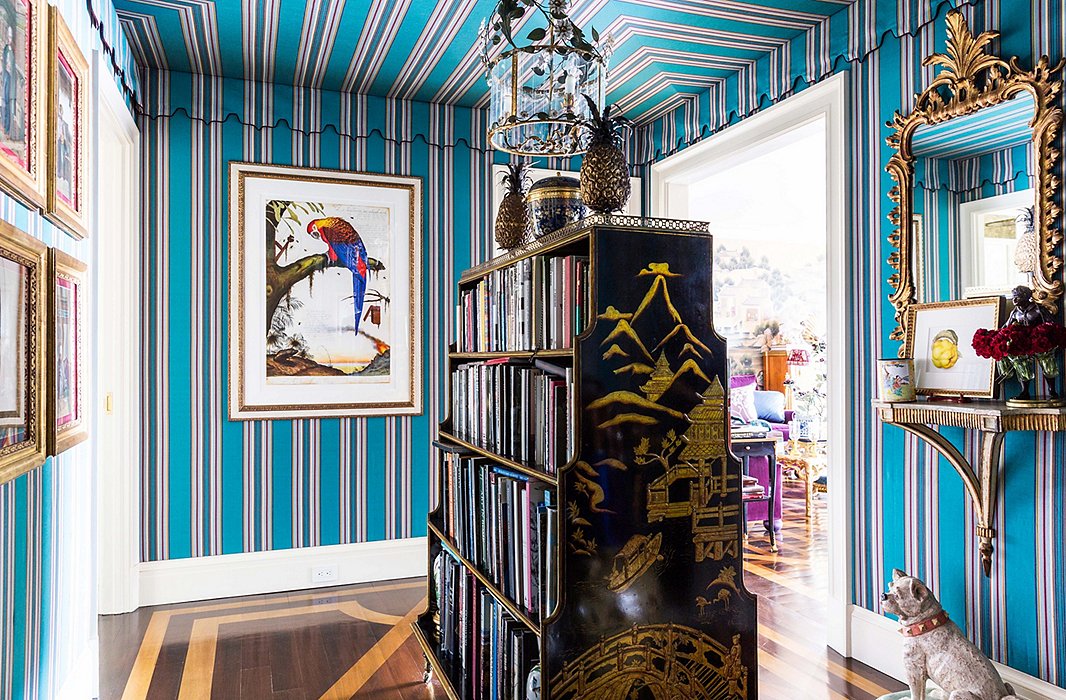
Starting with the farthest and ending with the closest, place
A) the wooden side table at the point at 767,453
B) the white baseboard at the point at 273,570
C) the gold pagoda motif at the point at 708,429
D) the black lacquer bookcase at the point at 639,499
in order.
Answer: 1. the wooden side table at the point at 767,453
2. the white baseboard at the point at 273,570
3. the gold pagoda motif at the point at 708,429
4. the black lacquer bookcase at the point at 639,499

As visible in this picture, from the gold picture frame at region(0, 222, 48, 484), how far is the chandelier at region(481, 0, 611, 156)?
1.23m

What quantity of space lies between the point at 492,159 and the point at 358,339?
4.44 ft

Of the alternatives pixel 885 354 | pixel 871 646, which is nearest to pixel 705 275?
pixel 885 354

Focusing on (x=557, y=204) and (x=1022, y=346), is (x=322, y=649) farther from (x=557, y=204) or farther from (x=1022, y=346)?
(x=1022, y=346)

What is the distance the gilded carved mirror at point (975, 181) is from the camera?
2430mm

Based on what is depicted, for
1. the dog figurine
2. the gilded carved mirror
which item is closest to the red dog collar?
the dog figurine

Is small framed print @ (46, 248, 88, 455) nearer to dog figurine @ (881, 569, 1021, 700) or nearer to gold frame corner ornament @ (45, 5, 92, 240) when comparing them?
gold frame corner ornament @ (45, 5, 92, 240)

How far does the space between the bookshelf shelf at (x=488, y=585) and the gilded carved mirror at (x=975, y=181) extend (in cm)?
181

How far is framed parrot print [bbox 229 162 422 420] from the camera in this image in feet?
13.3

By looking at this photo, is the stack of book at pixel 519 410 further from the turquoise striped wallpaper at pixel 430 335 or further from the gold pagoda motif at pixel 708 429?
the turquoise striped wallpaper at pixel 430 335

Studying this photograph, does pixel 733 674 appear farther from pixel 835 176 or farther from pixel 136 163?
pixel 136 163

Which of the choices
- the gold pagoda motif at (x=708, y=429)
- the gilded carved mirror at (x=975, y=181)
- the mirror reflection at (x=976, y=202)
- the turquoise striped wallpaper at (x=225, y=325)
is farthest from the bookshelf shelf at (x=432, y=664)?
the mirror reflection at (x=976, y=202)

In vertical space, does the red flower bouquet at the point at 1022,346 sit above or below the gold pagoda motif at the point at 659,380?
above

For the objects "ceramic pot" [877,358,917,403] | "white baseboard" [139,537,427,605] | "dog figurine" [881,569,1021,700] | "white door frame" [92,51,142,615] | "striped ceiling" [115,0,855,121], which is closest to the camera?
"dog figurine" [881,569,1021,700]
